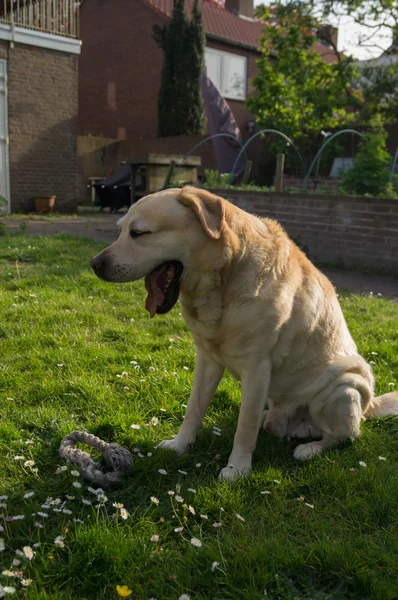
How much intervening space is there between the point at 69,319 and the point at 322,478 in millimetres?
2947

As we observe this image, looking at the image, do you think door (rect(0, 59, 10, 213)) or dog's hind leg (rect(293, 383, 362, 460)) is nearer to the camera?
dog's hind leg (rect(293, 383, 362, 460))

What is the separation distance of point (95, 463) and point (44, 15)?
15416 millimetres

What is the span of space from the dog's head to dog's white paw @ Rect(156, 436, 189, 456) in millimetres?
773

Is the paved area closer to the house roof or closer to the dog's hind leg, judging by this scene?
the dog's hind leg

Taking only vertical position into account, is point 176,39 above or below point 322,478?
above

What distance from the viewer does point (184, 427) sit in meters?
2.94

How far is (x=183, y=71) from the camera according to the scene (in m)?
21.3

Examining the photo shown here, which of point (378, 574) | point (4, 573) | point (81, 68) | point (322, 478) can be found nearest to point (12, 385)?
point (4, 573)

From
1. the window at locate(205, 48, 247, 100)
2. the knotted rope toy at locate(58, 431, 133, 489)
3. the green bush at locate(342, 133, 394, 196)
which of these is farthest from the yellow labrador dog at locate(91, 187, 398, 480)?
the window at locate(205, 48, 247, 100)

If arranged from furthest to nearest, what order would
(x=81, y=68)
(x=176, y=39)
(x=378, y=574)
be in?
(x=81, y=68) → (x=176, y=39) → (x=378, y=574)

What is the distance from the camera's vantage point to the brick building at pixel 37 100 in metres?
14.4

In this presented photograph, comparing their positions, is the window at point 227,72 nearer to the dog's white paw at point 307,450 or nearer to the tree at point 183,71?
the tree at point 183,71

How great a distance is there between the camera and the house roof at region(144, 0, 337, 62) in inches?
942

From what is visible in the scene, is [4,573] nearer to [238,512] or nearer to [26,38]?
[238,512]
